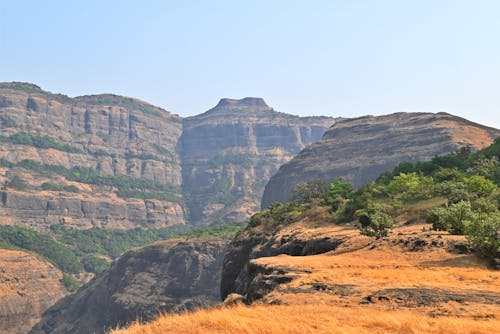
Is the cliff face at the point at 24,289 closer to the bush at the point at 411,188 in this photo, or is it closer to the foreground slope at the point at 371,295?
the bush at the point at 411,188

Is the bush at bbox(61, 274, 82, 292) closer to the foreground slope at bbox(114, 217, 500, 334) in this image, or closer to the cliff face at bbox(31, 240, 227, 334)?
the cliff face at bbox(31, 240, 227, 334)

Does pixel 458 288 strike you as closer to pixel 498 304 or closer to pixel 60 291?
pixel 498 304

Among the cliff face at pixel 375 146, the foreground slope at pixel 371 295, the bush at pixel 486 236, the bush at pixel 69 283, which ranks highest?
the cliff face at pixel 375 146

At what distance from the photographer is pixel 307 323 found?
1454 cm

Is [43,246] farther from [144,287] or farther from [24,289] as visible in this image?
[144,287]

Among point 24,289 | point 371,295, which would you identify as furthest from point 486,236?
point 24,289

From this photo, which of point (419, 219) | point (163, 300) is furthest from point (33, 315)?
point (419, 219)

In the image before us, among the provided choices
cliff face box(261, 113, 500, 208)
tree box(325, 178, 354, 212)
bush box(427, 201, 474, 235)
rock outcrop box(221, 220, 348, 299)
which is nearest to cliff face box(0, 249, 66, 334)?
cliff face box(261, 113, 500, 208)

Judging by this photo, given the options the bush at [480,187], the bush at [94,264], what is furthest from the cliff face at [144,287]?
the bush at [480,187]

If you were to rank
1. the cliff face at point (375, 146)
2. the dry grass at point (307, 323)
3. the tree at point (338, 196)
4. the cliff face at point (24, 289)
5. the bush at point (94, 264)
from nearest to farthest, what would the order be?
the dry grass at point (307, 323)
the tree at point (338, 196)
the cliff face at point (24, 289)
the cliff face at point (375, 146)
the bush at point (94, 264)

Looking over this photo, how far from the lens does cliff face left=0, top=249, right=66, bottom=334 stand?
440ft

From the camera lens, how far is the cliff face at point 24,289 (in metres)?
134

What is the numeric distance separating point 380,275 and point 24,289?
136306 mm

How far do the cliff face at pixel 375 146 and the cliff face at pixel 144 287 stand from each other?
164ft
